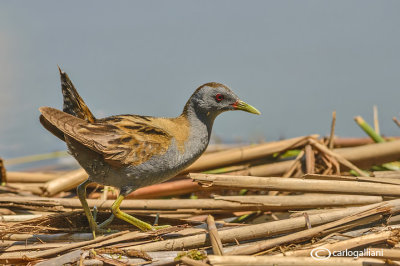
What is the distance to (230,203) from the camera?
3.62m

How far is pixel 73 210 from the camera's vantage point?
381 cm

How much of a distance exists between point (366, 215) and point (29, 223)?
2315mm

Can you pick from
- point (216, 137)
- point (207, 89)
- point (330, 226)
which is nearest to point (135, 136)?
point (207, 89)

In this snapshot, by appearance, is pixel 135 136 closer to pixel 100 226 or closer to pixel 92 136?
pixel 92 136

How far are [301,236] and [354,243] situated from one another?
0.31 m

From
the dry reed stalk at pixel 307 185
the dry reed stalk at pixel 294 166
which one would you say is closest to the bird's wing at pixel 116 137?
the dry reed stalk at pixel 307 185

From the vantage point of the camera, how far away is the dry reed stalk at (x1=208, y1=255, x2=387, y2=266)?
8.65 feet

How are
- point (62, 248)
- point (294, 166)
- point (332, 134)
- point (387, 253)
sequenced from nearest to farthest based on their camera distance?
point (387, 253) < point (62, 248) < point (294, 166) < point (332, 134)

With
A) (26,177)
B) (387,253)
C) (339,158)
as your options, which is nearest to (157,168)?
(387,253)

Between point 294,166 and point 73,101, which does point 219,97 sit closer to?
point 73,101

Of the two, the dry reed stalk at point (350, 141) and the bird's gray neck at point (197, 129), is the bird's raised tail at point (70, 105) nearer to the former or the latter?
the bird's gray neck at point (197, 129)

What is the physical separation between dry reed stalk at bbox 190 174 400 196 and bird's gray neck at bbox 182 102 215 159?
440 millimetres

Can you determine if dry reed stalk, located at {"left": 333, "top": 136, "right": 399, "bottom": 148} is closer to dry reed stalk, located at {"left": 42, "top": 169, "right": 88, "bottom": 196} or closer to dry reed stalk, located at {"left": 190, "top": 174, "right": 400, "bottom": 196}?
dry reed stalk, located at {"left": 190, "top": 174, "right": 400, "bottom": 196}

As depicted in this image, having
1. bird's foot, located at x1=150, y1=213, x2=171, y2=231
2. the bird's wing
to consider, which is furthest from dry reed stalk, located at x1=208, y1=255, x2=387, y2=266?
the bird's wing
